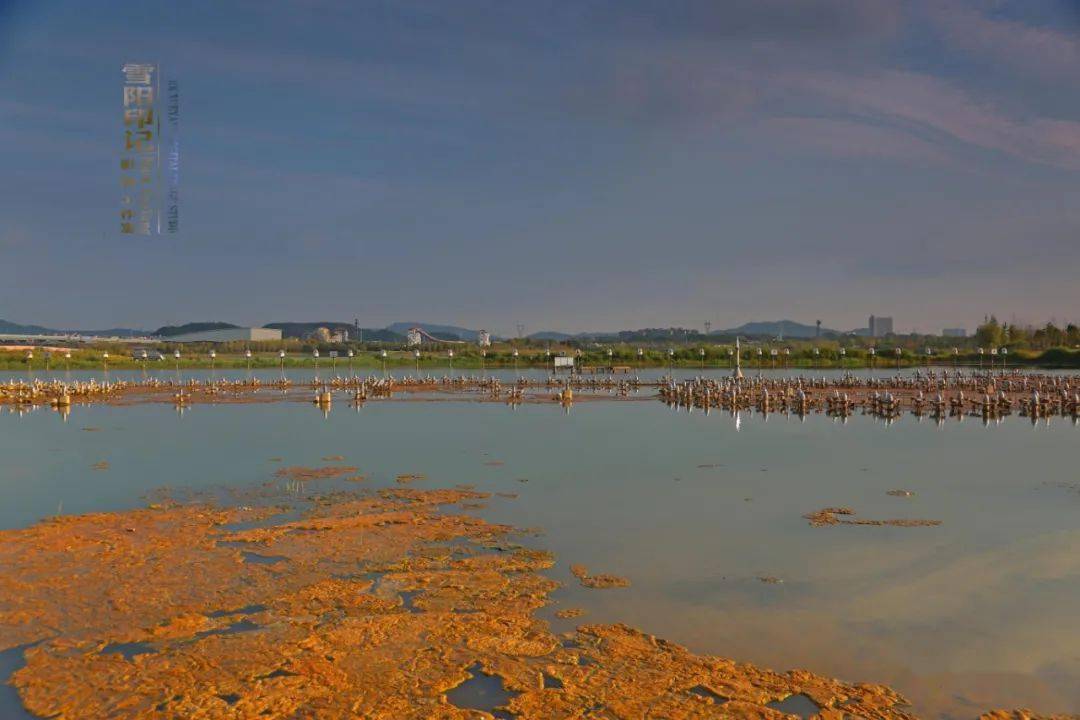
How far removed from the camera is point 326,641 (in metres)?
9.25

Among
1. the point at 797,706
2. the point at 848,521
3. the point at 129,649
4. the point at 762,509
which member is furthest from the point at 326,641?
the point at 848,521

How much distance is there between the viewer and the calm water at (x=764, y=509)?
949 centimetres

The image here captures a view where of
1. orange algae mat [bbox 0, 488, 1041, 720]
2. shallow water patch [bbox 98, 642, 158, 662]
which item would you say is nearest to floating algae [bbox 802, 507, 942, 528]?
orange algae mat [bbox 0, 488, 1041, 720]

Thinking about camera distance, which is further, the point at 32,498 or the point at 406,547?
the point at 32,498

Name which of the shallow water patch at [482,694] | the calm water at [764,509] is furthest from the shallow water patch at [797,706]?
Result: the shallow water patch at [482,694]

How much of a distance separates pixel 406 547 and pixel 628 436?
19144 mm

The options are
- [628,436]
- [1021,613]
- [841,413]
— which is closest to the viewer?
[1021,613]

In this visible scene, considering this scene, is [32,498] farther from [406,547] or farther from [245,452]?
[406,547]

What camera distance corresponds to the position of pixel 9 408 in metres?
45.5

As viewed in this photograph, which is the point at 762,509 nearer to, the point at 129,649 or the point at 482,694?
the point at 482,694

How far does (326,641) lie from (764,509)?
11162 millimetres

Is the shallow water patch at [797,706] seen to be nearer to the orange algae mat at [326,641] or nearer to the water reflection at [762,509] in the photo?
the orange algae mat at [326,641]

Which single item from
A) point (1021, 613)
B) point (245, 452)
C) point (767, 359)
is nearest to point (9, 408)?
point (245, 452)

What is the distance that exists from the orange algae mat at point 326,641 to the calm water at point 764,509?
2.62 ft
